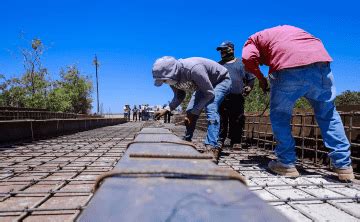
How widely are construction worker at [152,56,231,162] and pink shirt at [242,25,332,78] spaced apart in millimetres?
845

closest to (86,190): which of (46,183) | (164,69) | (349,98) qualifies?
(46,183)

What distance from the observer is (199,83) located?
3.99 metres

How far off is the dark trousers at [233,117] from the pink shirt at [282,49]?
2282 millimetres

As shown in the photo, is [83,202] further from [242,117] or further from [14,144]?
[14,144]

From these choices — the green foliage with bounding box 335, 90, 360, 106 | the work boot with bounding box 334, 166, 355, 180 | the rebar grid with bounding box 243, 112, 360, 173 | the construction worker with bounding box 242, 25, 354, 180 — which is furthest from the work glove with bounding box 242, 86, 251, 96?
the green foliage with bounding box 335, 90, 360, 106

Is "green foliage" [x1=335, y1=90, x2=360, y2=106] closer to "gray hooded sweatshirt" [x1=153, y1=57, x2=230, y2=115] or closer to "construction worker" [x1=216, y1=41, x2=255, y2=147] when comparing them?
"construction worker" [x1=216, y1=41, x2=255, y2=147]

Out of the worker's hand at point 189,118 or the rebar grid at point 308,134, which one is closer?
the rebar grid at point 308,134

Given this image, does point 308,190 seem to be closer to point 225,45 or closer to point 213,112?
point 213,112

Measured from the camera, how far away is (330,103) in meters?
2.91

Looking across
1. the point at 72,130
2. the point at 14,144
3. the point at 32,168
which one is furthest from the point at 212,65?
the point at 72,130

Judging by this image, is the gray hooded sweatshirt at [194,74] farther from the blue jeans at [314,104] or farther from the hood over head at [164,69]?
the blue jeans at [314,104]

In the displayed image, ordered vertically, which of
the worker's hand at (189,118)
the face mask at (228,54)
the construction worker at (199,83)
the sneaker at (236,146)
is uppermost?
the face mask at (228,54)

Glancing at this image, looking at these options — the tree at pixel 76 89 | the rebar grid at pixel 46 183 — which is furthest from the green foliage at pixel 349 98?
the rebar grid at pixel 46 183

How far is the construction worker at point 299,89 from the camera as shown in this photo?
284 centimetres
